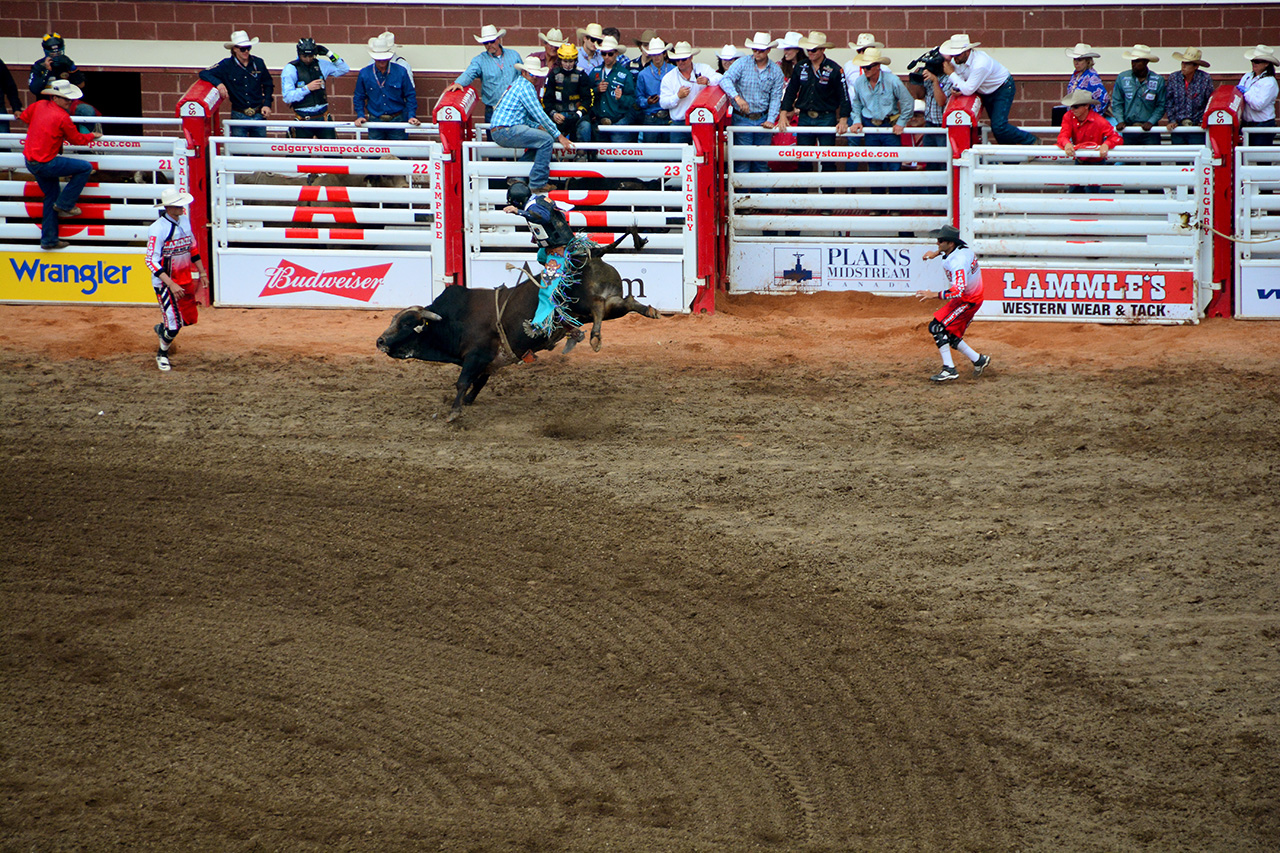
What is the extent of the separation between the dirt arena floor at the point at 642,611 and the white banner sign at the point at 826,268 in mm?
3060

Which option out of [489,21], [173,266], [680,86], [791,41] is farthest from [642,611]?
[489,21]

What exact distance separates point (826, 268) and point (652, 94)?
2.87 metres

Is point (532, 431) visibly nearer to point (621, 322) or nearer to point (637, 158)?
point (621, 322)

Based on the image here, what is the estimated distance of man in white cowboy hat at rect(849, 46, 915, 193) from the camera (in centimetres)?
1441

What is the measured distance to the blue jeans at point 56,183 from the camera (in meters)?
13.9

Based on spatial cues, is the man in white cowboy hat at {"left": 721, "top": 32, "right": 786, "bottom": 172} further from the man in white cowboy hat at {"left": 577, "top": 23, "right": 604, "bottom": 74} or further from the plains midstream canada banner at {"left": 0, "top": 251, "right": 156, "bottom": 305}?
the plains midstream canada banner at {"left": 0, "top": 251, "right": 156, "bottom": 305}

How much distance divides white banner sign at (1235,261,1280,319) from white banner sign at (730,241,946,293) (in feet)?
10.4

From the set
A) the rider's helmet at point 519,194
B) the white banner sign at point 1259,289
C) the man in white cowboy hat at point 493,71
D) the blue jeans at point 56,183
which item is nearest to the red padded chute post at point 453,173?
the man in white cowboy hat at point 493,71

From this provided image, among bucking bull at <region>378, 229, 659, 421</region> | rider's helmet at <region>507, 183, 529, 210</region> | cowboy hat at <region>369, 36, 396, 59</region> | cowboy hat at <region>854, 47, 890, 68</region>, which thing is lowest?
bucking bull at <region>378, 229, 659, 421</region>

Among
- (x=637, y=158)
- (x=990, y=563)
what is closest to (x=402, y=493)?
(x=990, y=563)

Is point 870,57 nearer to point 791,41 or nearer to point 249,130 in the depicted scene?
point 791,41

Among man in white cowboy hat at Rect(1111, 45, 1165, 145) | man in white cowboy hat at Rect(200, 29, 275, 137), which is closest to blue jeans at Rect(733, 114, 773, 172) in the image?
man in white cowboy hat at Rect(1111, 45, 1165, 145)

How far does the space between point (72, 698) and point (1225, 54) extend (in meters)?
16.8

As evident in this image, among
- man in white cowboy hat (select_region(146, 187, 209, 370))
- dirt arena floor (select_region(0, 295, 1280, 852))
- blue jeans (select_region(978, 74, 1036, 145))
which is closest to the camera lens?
dirt arena floor (select_region(0, 295, 1280, 852))
